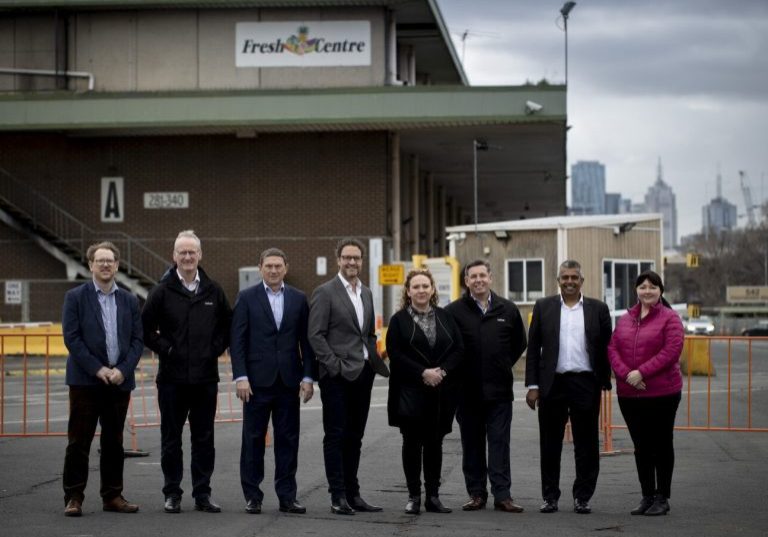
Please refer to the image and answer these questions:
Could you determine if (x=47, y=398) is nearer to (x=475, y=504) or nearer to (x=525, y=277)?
(x=475, y=504)

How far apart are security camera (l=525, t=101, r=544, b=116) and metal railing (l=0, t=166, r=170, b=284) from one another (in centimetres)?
1153

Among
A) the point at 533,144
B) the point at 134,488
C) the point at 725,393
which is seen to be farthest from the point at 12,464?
the point at 533,144

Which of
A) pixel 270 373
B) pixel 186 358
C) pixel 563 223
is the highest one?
pixel 563 223

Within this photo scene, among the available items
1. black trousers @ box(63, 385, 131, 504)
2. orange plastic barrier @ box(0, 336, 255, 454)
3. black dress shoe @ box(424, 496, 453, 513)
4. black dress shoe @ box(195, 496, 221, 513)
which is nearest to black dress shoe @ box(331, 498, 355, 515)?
black dress shoe @ box(424, 496, 453, 513)

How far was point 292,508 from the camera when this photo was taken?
1098cm

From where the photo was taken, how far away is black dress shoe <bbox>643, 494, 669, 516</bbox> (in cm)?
1102

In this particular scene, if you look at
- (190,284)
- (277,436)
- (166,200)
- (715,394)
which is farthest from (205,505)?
(166,200)

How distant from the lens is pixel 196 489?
11.1 meters

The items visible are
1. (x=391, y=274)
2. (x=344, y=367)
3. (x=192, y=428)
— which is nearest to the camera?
(x=344, y=367)

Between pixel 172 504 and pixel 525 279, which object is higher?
pixel 525 279

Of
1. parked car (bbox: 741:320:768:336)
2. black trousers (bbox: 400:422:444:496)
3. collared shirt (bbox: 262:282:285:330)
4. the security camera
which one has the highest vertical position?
the security camera

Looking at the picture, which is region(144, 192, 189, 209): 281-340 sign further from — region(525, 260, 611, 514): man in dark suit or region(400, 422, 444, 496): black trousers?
region(400, 422, 444, 496): black trousers

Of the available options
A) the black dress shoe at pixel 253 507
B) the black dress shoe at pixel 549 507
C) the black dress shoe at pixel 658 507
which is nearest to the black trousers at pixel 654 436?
the black dress shoe at pixel 658 507

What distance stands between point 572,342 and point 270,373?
2.48 metres
